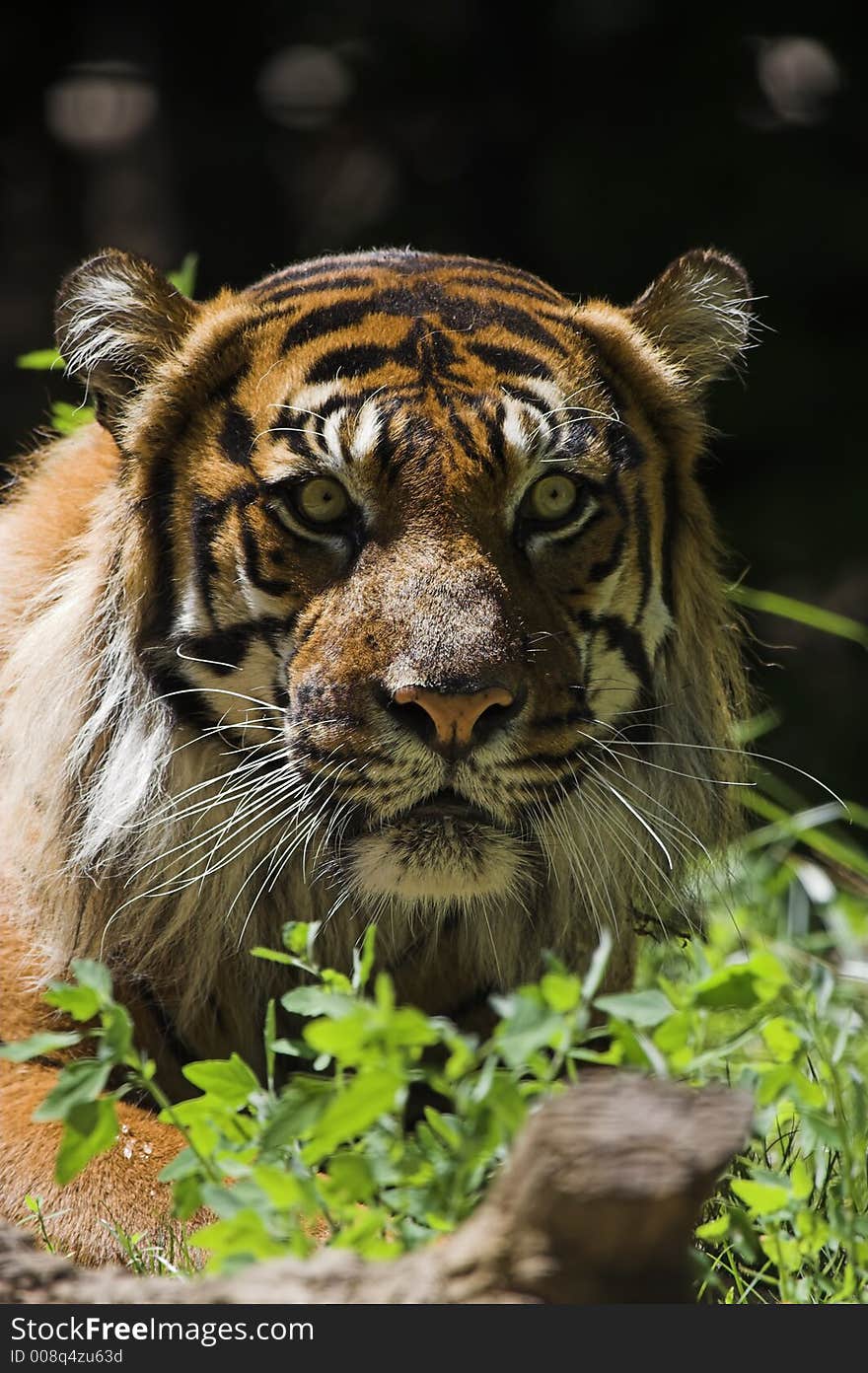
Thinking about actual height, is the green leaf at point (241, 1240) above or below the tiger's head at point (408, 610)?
below

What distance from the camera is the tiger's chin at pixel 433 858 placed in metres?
2.65

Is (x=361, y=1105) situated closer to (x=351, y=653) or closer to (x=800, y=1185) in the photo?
(x=800, y=1185)

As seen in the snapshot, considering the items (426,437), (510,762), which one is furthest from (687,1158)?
(426,437)

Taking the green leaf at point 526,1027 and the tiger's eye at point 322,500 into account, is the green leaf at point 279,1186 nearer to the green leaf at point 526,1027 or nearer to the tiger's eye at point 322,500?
the green leaf at point 526,1027

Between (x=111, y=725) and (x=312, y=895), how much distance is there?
506 mm

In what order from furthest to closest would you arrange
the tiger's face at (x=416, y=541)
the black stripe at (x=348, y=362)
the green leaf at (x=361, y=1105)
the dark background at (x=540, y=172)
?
the dark background at (x=540, y=172) → the black stripe at (x=348, y=362) → the tiger's face at (x=416, y=541) → the green leaf at (x=361, y=1105)

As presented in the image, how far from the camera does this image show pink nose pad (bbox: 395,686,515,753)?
8.17ft

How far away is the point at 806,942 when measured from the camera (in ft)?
14.0

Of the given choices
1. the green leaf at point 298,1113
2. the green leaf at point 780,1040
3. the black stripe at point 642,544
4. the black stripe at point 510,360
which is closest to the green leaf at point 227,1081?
the green leaf at point 298,1113

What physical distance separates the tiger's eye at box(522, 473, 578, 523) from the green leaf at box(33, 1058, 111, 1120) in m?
1.37

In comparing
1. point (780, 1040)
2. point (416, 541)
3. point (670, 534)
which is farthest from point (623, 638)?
point (780, 1040)

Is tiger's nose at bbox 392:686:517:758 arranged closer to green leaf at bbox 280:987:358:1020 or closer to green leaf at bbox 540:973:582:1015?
green leaf at bbox 280:987:358:1020

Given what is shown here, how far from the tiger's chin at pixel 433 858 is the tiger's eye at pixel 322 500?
1.79 feet

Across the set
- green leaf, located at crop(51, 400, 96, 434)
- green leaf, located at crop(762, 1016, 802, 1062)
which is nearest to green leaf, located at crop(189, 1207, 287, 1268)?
green leaf, located at crop(762, 1016, 802, 1062)
